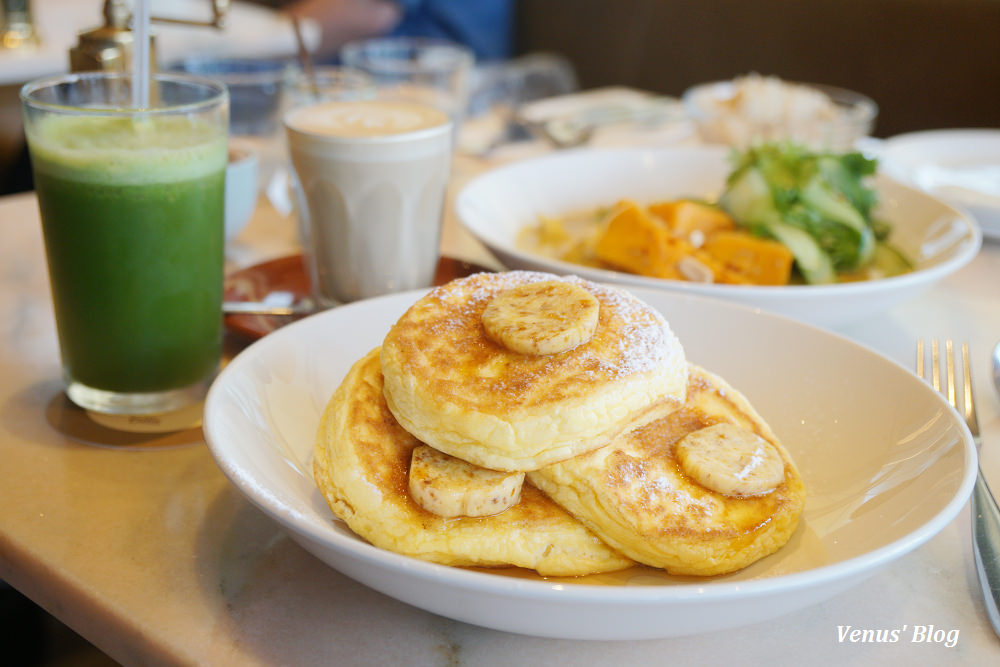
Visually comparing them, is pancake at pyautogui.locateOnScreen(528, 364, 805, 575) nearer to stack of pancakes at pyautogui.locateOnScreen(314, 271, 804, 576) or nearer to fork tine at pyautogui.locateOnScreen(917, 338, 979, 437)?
stack of pancakes at pyautogui.locateOnScreen(314, 271, 804, 576)

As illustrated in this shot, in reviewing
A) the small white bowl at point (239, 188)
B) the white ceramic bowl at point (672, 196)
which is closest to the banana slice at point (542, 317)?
the white ceramic bowl at point (672, 196)

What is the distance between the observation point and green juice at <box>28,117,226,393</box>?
2.94 feet

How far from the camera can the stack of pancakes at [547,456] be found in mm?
667

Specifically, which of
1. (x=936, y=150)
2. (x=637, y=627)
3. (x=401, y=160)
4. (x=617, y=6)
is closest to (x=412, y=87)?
(x=401, y=160)

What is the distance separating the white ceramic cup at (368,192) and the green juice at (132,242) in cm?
21

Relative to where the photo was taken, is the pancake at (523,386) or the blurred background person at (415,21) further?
the blurred background person at (415,21)

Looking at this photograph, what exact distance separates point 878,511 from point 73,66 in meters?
1.08

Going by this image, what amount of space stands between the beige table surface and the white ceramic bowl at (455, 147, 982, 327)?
296 millimetres

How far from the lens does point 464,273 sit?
134cm

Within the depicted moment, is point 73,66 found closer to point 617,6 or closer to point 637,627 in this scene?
point 637,627

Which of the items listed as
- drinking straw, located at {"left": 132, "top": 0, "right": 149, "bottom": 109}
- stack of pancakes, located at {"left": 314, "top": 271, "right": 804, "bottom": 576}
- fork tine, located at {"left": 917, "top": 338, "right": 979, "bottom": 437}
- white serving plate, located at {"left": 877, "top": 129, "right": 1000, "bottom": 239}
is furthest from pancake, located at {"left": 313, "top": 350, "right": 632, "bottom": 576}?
white serving plate, located at {"left": 877, "top": 129, "right": 1000, "bottom": 239}

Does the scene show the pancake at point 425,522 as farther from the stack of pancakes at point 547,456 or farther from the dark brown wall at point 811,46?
the dark brown wall at point 811,46

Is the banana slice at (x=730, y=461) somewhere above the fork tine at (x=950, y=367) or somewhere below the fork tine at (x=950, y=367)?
above

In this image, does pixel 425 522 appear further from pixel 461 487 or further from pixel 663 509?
pixel 663 509
